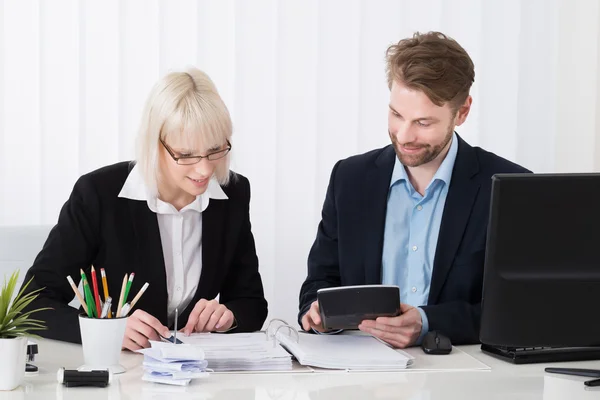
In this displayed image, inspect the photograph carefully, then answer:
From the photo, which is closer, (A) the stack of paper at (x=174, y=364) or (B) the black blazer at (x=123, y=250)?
(A) the stack of paper at (x=174, y=364)

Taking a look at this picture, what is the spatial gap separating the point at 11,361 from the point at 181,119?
0.76 metres

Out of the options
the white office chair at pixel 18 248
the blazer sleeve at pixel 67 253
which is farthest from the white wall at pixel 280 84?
the blazer sleeve at pixel 67 253

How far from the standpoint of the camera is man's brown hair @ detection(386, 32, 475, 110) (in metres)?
2.25

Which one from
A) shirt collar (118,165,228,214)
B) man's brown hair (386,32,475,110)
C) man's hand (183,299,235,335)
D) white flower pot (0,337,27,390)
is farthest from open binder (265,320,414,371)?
man's brown hair (386,32,475,110)

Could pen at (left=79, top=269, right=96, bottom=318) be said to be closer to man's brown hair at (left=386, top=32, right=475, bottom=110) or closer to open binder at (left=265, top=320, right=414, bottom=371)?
open binder at (left=265, top=320, right=414, bottom=371)

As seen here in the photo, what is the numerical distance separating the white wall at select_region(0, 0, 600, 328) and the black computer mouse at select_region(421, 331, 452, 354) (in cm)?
152

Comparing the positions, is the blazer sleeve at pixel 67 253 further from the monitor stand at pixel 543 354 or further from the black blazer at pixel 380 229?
the monitor stand at pixel 543 354

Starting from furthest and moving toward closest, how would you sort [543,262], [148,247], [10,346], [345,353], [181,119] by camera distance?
[148,247] < [181,119] < [345,353] < [543,262] < [10,346]

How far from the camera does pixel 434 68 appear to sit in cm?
227

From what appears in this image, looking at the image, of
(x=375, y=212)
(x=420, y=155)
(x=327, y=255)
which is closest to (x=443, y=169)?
(x=420, y=155)

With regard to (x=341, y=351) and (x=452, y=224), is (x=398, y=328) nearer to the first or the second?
(x=341, y=351)

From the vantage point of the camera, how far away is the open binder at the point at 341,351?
5.75 ft

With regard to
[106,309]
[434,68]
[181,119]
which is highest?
[434,68]

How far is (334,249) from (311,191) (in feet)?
3.37
